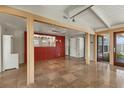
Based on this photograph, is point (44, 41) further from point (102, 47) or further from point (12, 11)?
point (12, 11)

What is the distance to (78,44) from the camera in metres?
9.36

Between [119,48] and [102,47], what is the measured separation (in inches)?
68.6

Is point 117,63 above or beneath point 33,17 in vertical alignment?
beneath

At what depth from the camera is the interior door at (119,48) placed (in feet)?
19.1

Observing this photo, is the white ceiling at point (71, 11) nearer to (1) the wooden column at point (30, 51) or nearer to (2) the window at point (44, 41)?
(1) the wooden column at point (30, 51)

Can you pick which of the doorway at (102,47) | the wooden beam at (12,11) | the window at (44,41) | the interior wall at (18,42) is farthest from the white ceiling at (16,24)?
the doorway at (102,47)

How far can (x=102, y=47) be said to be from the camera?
7.71 metres

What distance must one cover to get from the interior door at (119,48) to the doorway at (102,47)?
4.80 ft

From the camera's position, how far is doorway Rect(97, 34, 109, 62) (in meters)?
7.49

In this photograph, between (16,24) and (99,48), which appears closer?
(16,24)

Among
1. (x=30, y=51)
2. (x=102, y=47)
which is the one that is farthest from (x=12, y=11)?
(x=102, y=47)

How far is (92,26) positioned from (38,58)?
4.59 metres
